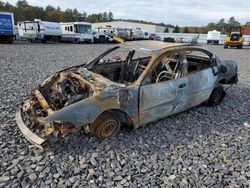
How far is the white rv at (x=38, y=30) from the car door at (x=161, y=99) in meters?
25.1

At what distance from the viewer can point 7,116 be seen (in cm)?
515

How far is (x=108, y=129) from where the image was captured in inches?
169

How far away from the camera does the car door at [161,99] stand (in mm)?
4430

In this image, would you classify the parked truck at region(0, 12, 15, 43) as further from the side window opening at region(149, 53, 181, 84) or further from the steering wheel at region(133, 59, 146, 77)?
the side window opening at region(149, 53, 181, 84)

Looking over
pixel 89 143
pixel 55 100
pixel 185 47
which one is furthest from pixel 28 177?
pixel 185 47

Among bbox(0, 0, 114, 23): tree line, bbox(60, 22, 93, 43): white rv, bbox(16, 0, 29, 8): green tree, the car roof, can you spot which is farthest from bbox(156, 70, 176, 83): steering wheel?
bbox(16, 0, 29, 8): green tree

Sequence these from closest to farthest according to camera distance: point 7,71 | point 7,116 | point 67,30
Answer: point 7,116, point 7,71, point 67,30

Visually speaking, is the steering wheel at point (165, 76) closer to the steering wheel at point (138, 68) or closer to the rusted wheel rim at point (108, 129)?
the steering wheel at point (138, 68)

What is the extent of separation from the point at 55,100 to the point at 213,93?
366 cm

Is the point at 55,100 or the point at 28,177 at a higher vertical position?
the point at 55,100

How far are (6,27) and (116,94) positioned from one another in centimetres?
2241

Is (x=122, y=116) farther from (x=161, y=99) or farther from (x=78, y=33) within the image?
(x=78, y=33)

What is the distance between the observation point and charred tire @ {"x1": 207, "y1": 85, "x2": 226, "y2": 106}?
6.05m

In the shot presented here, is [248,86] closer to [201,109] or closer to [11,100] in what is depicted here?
[201,109]
